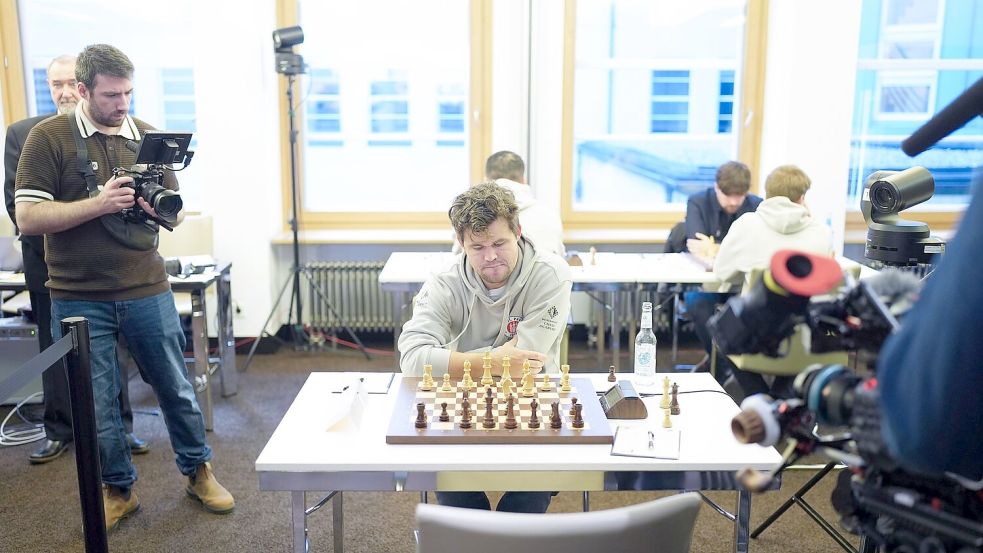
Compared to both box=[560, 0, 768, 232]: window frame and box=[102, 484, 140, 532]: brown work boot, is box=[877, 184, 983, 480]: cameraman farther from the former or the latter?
box=[560, 0, 768, 232]: window frame

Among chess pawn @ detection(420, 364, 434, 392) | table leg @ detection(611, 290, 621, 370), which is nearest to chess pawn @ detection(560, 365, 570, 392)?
chess pawn @ detection(420, 364, 434, 392)

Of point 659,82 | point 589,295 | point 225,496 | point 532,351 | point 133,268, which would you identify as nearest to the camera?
point 532,351

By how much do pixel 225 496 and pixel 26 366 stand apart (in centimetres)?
130

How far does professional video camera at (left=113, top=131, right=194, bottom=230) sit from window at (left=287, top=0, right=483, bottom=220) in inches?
102

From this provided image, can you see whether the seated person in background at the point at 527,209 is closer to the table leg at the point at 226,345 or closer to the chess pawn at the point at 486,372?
the table leg at the point at 226,345

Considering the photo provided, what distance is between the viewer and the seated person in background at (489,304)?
222 centimetres

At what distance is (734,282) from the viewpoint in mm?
3768

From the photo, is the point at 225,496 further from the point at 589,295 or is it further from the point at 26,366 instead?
the point at 589,295

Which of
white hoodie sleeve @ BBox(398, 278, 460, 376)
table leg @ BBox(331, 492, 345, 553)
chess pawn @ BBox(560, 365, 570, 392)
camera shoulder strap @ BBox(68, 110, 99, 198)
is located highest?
camera shoulder strap @ BBox(68, 110, 99, 198)

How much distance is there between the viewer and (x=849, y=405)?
0.96 m

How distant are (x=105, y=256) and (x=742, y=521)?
6.51ft

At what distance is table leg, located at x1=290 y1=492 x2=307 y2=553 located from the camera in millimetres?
1787

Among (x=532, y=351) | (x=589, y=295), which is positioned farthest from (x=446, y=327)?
(x=589, y=295)

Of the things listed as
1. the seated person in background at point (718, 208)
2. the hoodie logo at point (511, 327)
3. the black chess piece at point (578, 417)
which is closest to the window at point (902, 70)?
the seated person in background at point (718, 208)
